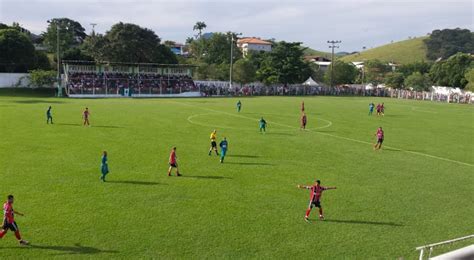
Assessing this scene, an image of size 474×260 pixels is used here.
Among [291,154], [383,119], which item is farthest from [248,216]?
[383,119]

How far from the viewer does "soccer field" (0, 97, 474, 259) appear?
11.9 metres

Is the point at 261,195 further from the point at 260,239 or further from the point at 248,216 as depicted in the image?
the point at 260,239

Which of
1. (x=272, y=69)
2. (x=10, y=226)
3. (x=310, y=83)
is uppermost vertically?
(x=272, y=69)

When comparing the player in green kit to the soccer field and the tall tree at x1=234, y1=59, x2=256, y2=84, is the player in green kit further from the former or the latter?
the tall tree at x1=234, y1=59, x2=256, y2=84

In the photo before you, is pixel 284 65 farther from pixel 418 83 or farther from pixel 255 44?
pixel 255 44

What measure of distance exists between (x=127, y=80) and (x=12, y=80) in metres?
17.6

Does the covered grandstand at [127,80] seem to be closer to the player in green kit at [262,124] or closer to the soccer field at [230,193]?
the soccer field at [230,193]

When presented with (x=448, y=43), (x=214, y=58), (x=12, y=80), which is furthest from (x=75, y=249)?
(x=448, y=43)

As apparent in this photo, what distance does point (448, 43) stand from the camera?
171 m

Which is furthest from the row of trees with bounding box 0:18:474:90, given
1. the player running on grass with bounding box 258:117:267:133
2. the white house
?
the white house

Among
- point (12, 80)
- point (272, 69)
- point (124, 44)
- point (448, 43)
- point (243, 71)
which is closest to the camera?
point (12, 80)

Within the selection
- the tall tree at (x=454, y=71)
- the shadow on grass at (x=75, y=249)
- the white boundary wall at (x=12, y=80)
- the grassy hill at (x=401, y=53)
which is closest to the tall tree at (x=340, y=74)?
the tall tree at (x=454, y=71)

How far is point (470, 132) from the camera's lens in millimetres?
36562

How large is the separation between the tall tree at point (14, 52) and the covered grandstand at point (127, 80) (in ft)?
24.3
